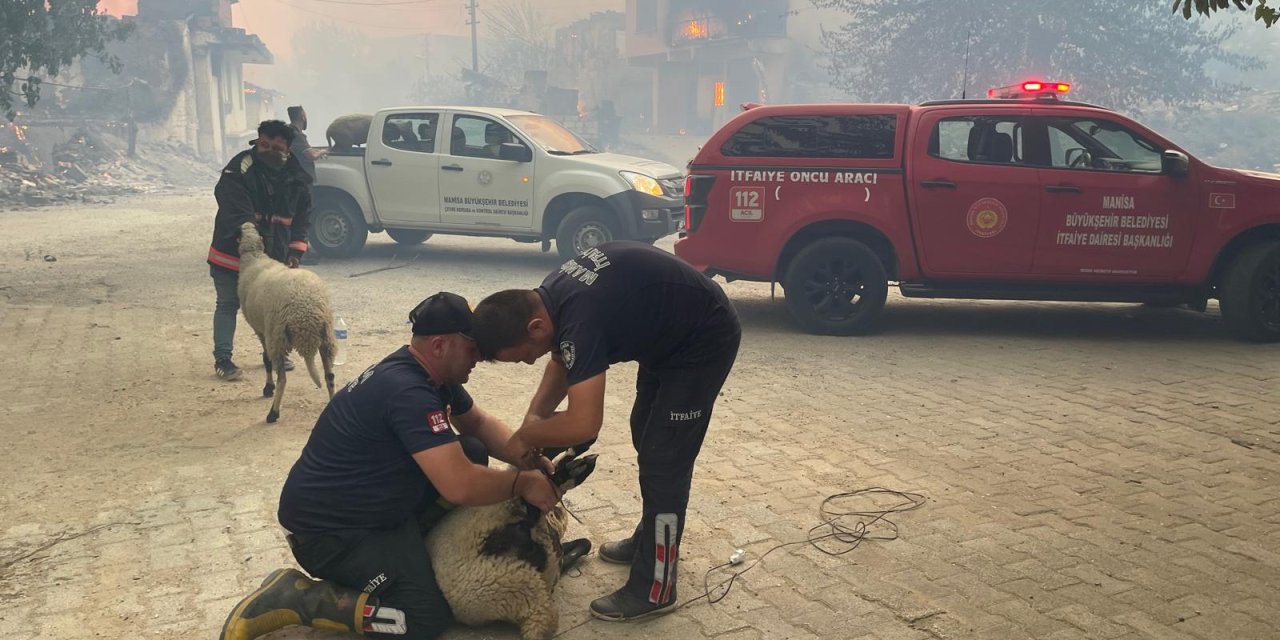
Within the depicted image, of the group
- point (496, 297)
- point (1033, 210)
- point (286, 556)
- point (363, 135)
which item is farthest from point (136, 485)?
point (363, 135)

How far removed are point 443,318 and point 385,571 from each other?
3.00 feet

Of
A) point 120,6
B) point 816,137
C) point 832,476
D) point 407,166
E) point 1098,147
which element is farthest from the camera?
point 120,6

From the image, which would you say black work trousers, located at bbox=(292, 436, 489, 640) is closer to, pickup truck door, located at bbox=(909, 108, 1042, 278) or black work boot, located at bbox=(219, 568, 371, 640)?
black work boot, located at bbox=(219, 568, 371, 640)

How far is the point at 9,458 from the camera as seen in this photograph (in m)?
5.23

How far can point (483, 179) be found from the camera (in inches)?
453

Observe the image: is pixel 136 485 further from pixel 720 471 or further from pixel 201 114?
pixel 201 114

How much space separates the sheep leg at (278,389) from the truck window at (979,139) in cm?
544

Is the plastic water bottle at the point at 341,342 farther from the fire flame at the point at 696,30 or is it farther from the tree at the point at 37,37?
the fire flame at the point at 696,30

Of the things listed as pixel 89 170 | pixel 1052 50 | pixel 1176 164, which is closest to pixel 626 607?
pixel 1176 164

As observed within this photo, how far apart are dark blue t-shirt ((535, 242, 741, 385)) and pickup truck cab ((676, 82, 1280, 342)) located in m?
4.81

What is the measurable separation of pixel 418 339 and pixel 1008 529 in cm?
282

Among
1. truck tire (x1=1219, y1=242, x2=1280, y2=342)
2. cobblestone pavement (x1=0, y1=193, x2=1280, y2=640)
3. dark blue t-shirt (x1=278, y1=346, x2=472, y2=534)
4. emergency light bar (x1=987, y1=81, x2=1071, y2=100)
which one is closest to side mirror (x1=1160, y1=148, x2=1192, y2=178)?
truck tire (x1=1219, y1=242, x2=1280, y2=342)

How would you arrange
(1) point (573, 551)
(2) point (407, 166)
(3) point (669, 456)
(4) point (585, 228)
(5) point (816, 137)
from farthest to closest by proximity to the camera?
1. (2) point (407, 166)
2. (4) point (585, 228)
3. (5) point (816, 137)
4. (1) point (573, 551)
5. (3) point (669, 456)

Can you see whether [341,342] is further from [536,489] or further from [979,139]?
[979,139]
